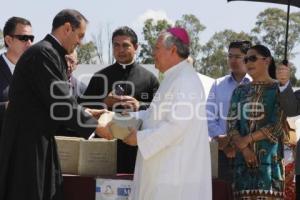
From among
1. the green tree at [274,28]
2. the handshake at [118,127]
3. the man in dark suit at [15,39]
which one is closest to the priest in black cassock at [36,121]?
the handshake at [118,127]

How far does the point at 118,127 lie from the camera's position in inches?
186

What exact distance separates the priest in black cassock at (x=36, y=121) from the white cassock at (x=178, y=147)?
514 mm

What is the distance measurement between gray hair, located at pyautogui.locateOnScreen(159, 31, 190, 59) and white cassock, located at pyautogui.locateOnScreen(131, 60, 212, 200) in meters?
0.14

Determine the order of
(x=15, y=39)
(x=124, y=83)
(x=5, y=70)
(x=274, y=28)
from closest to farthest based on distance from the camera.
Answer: (x=5, y=70)
(x=15, y=39)
(x=124, y=83)
(x=274, y=28)

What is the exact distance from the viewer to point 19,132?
449 cm

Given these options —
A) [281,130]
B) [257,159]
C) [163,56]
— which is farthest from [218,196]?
[163,56]

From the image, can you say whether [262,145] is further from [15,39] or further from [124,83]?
[15,39]

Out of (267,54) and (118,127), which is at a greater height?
(267,54)

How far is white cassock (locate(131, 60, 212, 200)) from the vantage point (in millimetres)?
4457

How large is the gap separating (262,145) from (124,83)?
5.06 ft

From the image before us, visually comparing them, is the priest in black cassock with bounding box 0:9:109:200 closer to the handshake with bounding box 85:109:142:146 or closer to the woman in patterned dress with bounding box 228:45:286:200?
the handshake with bounding box 85:109:142:146

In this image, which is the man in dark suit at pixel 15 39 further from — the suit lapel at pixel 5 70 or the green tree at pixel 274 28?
the green tree at pixel 274 28

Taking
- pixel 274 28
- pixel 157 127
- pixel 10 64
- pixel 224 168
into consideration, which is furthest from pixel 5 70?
pixel 274 28

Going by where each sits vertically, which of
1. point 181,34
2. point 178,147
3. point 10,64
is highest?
point 181,34
